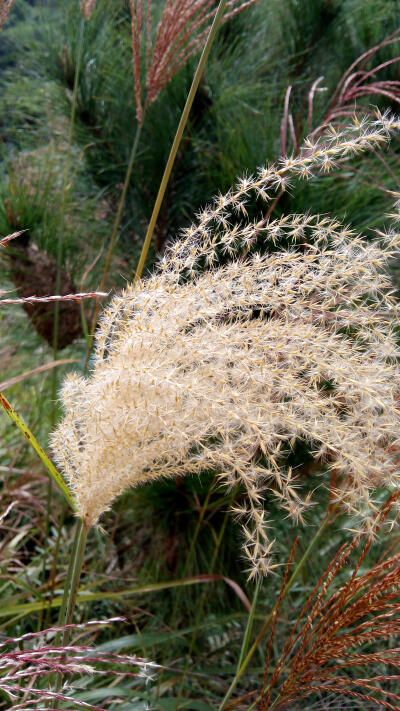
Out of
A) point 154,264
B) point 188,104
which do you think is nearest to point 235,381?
point 188,104

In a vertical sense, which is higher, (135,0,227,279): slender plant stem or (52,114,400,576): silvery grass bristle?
(135,0,227,279): slender plant stem

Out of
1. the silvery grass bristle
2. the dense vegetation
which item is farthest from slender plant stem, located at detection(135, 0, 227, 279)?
the dense vegetation

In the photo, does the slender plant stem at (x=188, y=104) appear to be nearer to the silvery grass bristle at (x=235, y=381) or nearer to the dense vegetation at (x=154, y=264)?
the silvery grass bristle at (x=235, y=381)

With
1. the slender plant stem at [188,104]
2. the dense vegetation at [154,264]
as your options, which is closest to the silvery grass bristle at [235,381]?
the slender plant stem at [188,104]

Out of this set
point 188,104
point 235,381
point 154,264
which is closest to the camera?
point 235,381

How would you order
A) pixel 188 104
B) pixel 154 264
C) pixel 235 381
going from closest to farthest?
pixel 235 381 → pixel 188 104 → pixel 154 264

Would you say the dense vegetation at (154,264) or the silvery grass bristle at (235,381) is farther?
the dense vegetation at (154,264)

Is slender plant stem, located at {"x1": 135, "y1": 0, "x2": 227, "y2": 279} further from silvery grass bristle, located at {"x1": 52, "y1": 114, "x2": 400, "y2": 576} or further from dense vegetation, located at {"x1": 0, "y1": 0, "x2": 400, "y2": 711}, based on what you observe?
dense vegetation, located at {"x1": 0, "y1": 0, "x2": 400, "y2": 711}

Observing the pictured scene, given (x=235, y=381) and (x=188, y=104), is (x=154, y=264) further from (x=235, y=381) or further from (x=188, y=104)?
(x=235, y=381)

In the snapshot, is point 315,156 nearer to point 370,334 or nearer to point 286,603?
point 370,334

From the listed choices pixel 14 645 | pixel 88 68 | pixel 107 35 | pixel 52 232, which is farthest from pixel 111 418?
pixel 107 35

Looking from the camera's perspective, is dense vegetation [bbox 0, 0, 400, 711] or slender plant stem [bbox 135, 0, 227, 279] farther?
dense vegetation [bbox 0, 0, 400, 711]
